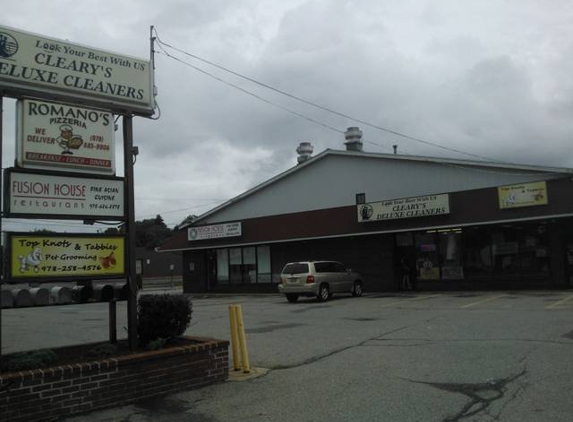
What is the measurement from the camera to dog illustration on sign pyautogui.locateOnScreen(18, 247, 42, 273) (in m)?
7.13

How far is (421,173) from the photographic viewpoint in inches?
1133

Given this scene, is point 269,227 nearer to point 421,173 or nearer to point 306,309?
point 421,173

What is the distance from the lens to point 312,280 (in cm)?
2320

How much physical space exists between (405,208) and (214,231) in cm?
1341

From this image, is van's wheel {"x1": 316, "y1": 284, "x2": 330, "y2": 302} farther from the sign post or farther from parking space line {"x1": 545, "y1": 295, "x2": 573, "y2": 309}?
the sign post

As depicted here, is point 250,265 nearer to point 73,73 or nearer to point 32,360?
point 73,73

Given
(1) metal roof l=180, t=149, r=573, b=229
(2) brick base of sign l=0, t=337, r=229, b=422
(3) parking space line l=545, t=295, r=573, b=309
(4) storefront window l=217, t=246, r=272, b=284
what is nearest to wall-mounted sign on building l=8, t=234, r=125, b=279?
(2) brick base of sign l=0, t=337, r=229, b=422

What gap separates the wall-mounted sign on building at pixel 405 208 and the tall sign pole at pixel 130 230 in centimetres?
1917

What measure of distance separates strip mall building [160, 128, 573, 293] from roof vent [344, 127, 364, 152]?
0.07m

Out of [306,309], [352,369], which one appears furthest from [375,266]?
[352,369]

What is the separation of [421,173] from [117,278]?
22935 mm

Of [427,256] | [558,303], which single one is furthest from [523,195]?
[558,303]

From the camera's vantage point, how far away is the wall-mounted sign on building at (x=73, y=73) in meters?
7.56

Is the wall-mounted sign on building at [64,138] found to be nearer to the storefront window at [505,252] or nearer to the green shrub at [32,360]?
the green shrub at [32,360]
